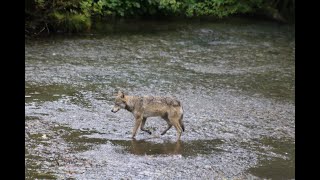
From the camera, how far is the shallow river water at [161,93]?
7.17 meters

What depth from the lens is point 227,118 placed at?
31.5 feet

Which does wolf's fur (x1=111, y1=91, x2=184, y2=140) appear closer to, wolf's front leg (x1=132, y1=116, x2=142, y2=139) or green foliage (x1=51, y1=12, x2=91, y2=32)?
wolf's front leg (x1=132, y1=116, x2=142, y2=139)

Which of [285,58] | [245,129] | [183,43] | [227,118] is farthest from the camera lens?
[183,43]

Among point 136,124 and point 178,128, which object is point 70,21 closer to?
point 136,124

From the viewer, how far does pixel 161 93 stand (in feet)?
36.4

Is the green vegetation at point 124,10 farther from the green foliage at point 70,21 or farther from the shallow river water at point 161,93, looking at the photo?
the shallow river water at point 161,93

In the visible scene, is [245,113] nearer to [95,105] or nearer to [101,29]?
[95,105]

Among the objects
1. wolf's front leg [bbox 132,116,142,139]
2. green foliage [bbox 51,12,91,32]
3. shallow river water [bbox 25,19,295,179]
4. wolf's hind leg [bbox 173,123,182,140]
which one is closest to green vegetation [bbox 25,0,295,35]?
green foliage [bbox 51,12,91,32]

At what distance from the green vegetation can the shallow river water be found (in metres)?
0.64

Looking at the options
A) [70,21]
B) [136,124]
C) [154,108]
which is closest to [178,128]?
[154,108]

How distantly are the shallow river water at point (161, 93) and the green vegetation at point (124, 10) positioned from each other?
641 mm

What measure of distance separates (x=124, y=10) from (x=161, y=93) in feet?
32.8
